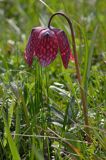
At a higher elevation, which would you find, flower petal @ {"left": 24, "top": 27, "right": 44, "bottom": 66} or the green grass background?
flower petal @ {"left": 24, "top": 27, "right": 44, "bottom": 66}

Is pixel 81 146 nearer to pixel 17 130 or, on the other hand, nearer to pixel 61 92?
pixel 17 130

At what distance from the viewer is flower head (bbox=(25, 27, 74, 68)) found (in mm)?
1729

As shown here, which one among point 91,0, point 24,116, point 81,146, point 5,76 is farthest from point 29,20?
point 81,146

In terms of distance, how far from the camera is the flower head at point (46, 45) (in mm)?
1729

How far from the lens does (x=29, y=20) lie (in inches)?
146

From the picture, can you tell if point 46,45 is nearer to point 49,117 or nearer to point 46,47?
point 46,47

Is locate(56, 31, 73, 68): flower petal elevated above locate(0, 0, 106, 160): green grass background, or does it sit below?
above

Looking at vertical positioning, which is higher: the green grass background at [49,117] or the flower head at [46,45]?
the flower head at [46,45]

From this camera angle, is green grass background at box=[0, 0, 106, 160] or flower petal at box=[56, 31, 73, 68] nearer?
green grass background at box=[0, 0, 106, 160]

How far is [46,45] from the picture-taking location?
1.73 meters

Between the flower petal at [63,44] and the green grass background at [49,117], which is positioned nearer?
the green grass background at [49,117]

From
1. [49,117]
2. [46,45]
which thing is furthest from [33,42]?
[49,117]

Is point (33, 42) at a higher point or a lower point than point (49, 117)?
higher

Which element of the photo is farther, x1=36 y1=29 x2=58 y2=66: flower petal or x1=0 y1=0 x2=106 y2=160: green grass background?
x1=36 y1=29 x2=58 y2=66: flower petal
